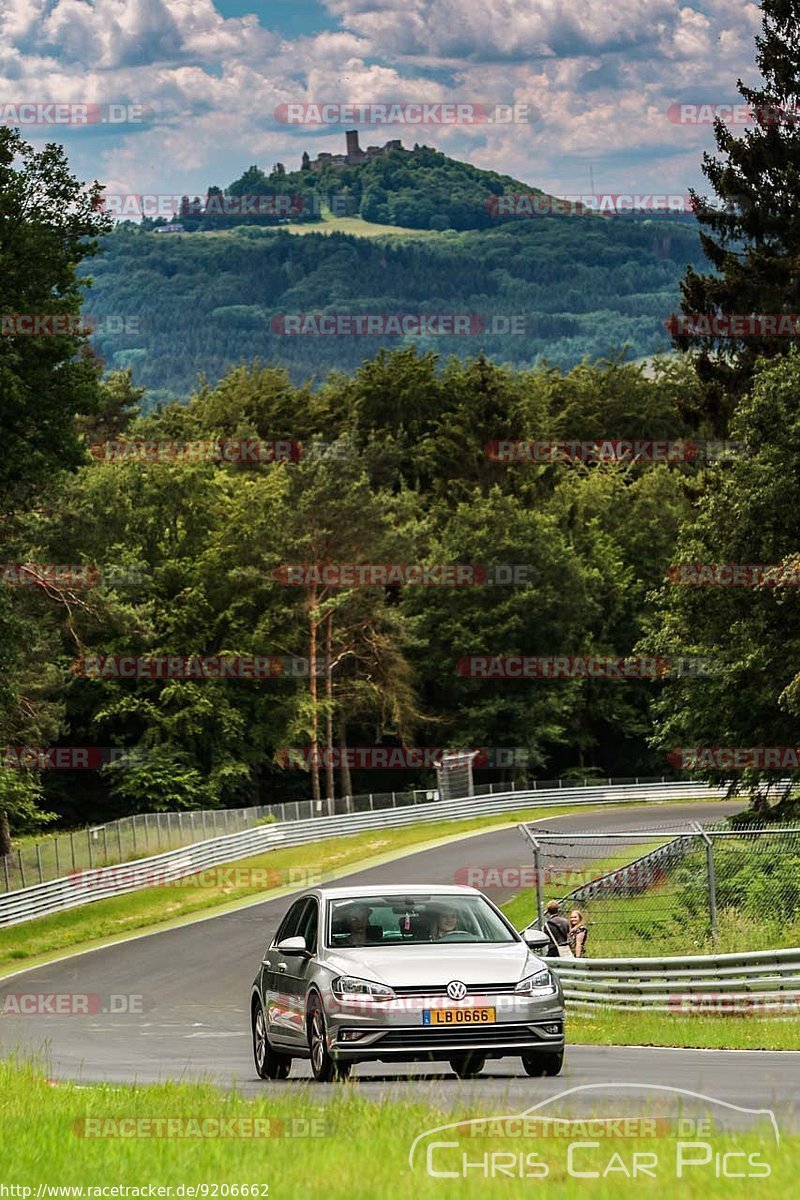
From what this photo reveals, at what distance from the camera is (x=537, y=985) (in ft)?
44.2

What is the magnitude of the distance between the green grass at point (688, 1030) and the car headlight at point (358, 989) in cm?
495

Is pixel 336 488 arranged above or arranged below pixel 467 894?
below

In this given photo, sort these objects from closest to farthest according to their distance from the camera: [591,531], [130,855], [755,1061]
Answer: [755,1061] → [130,855] → [591,531]

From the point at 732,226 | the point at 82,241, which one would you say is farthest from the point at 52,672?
the point at 732,226

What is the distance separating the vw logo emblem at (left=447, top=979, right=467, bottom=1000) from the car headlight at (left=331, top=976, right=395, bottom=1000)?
421 millimetres

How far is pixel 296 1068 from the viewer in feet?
57.1

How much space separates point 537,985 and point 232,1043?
1025cm

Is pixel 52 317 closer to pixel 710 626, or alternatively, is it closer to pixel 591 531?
pixel 710 626

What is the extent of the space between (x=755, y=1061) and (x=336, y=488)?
227 ft
